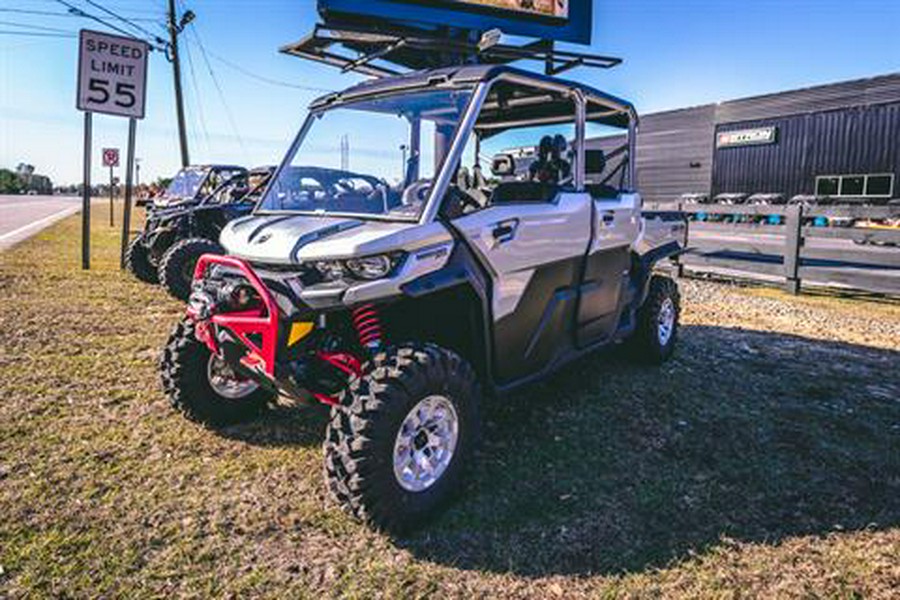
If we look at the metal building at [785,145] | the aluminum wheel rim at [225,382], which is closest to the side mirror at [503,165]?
the aluminum wheel rim at [225,382]

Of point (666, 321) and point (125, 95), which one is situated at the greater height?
point (125, 95)

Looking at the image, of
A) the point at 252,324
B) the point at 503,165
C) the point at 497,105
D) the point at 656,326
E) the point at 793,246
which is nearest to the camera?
the point at 252,324

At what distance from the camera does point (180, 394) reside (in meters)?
3.78

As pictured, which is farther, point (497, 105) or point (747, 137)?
point (747, 137)

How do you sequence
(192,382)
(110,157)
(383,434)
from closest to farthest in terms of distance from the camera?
1. (383,434)
2. (192,382)
3. (110,157)

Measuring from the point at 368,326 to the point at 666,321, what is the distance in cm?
358

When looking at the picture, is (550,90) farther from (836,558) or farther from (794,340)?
(794,340)

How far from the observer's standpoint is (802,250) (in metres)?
9.97

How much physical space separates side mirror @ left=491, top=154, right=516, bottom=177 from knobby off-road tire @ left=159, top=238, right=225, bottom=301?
4.59 meters

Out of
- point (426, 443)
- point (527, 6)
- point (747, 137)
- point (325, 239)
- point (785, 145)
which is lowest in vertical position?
point (426, 443)

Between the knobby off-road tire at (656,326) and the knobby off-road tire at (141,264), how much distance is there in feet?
23.5

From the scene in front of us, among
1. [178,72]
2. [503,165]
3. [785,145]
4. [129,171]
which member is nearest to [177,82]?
[178,72]

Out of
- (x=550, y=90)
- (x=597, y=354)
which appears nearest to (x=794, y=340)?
(x=597, y=354)

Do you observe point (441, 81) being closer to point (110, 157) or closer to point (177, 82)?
point (110, 157)
